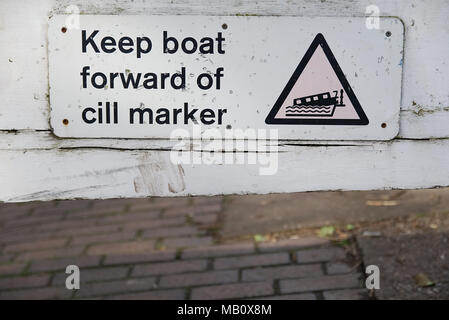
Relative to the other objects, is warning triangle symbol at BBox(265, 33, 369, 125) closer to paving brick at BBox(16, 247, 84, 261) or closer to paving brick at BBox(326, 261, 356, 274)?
paving brick at BBox(326, 261, 356, 274)

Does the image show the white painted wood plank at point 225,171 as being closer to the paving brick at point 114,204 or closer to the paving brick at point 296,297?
the paving brick at point 296,297

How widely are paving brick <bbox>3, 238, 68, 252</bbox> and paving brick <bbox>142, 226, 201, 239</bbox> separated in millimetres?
479

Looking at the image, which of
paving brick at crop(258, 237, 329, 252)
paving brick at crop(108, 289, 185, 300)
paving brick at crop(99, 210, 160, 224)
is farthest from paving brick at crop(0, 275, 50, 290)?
paving brick at crop(258, 237, 329, 252)

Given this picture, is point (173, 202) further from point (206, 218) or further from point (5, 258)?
point (5, 258)

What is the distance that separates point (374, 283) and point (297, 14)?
1.68m

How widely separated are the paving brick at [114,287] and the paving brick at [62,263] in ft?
0.85

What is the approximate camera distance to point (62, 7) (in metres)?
1.51

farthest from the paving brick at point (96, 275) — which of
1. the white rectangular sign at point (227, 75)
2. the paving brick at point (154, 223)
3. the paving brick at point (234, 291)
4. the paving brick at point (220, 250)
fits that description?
the white rectangular sign at point (227, 75)

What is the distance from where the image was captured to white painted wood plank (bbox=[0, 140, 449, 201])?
1558 millimetres

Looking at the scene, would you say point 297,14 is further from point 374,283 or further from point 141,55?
point 374,283

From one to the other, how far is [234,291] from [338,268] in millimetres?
535

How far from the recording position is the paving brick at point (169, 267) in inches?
127

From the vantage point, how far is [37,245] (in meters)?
3.66

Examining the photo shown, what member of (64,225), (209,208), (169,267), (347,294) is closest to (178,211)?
(209,208)
